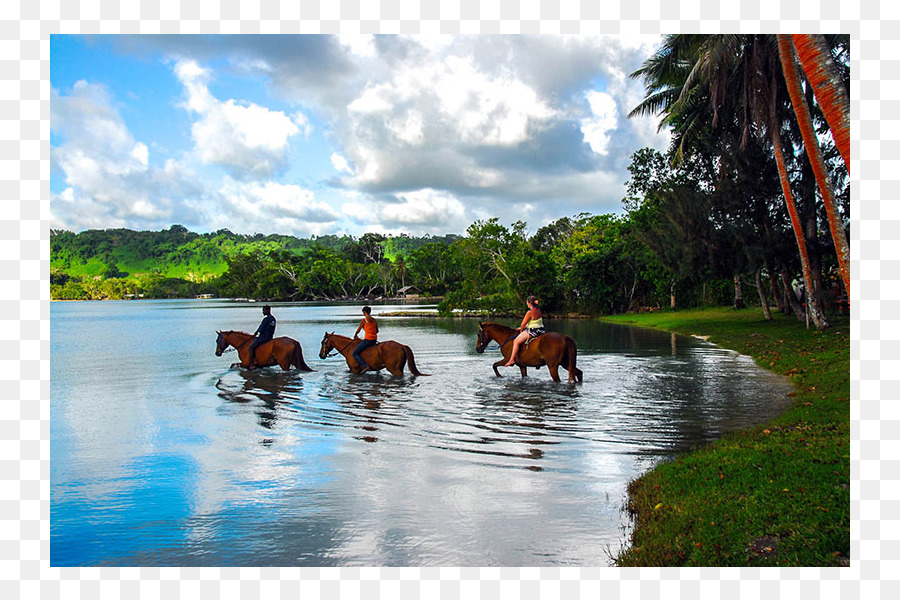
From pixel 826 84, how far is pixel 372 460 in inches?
307

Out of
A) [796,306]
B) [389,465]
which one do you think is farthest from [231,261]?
[389,465]

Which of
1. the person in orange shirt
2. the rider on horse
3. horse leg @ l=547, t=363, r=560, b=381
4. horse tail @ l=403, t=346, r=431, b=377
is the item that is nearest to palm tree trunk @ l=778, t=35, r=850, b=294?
horse leg @ l=547, t=363, r=560, b=381

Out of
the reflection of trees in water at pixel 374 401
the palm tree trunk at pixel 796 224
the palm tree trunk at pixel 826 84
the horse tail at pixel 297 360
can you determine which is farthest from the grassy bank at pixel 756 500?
the palm tree trunk at pixel 796 224

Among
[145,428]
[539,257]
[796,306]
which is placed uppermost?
[539,257]

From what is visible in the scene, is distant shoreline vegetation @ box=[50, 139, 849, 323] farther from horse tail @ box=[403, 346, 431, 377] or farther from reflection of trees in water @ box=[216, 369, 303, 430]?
horse tail @ box=[403, 346, 431, 377]

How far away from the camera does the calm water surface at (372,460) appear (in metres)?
6.00

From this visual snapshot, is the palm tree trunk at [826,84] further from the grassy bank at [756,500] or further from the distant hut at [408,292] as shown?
the distant hut at [408,292]

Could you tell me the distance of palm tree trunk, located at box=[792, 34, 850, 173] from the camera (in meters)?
7.71

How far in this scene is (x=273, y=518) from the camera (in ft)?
21.9

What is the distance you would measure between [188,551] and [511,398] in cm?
876

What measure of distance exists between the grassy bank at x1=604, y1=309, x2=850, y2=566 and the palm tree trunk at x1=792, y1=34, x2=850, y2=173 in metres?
3.79

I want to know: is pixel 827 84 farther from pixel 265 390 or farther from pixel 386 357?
pixel 265 390

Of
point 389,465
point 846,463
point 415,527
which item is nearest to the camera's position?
point 415,527

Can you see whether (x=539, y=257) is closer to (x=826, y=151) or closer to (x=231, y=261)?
(x=826, y=151)
